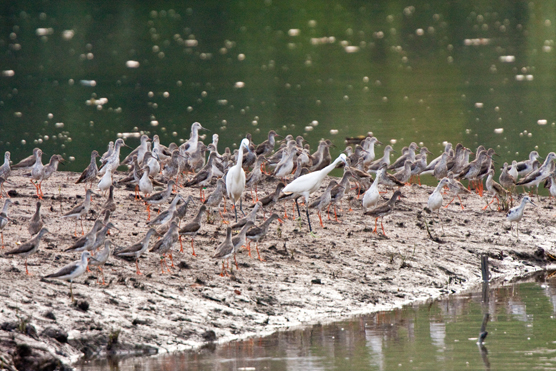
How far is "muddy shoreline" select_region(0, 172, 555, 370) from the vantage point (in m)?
10.1

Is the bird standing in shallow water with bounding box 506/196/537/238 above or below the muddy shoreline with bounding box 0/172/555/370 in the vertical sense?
above

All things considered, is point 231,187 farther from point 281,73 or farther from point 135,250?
point 281,73

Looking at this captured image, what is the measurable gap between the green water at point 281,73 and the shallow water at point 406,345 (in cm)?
1395

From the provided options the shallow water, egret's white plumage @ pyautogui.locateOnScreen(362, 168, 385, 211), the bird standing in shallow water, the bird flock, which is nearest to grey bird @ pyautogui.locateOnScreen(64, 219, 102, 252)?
the bird flock

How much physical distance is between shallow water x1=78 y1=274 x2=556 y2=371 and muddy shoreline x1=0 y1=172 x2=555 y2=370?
361 millimetres

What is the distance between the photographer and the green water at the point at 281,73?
31312 mm

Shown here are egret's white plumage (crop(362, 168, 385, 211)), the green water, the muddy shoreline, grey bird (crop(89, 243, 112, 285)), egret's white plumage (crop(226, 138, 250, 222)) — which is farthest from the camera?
the green water

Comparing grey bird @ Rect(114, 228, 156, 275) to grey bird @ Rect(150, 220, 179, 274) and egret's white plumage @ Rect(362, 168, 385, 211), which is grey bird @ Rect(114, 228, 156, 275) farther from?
egret's white plumage @ Rect(362, 168, 385, 211)

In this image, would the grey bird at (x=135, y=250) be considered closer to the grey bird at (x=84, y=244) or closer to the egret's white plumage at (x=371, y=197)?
the grey bird at (x=84, y=244)

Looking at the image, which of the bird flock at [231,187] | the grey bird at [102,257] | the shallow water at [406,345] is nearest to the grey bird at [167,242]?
the bird flock at [231,187]

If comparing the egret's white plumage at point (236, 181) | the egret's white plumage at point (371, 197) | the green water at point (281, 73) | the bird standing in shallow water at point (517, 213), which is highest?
the green water at point (281, 73)

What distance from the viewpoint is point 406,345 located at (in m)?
10.5

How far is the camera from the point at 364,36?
7100 centimetres

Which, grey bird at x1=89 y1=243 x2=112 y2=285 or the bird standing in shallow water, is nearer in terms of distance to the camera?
grey bird at x1=89 y1=243 x2=112 y2=285
